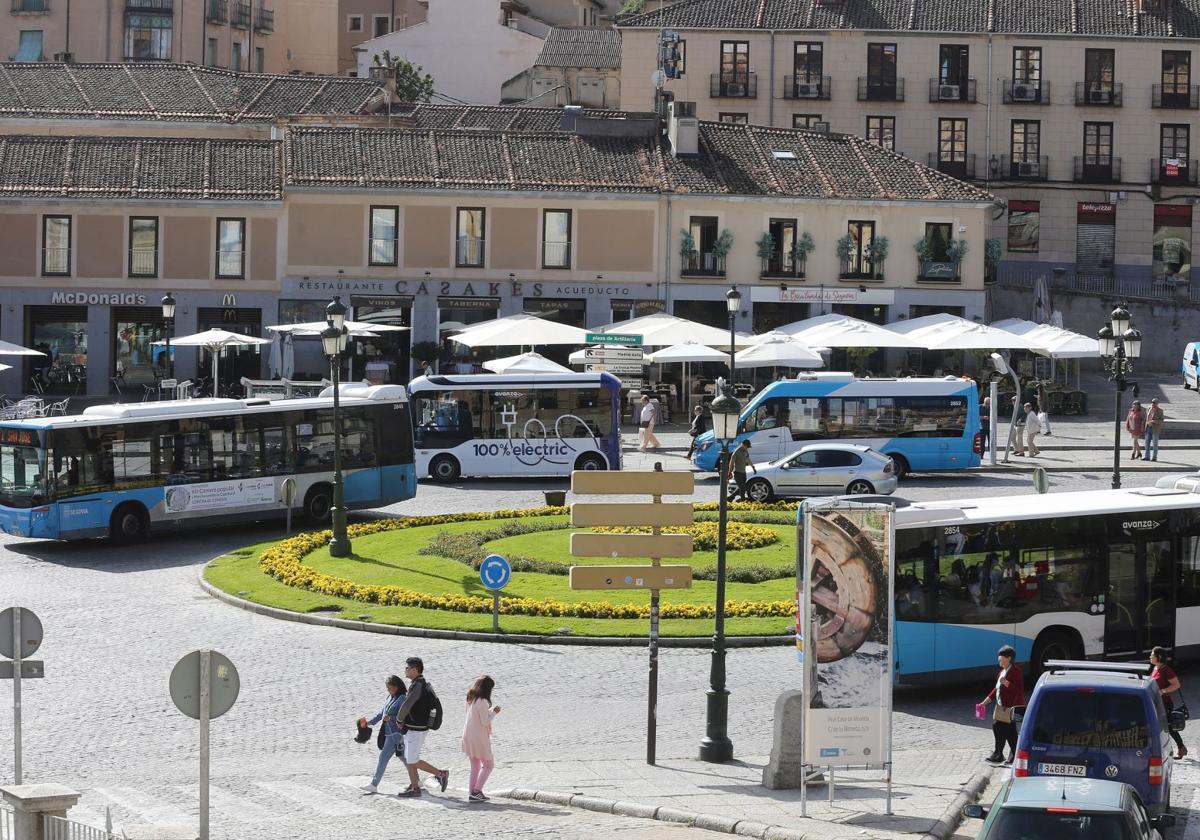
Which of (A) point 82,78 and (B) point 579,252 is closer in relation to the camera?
(B) point 579,252

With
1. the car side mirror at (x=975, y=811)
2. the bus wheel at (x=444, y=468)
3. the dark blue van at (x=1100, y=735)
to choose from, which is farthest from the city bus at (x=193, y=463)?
the car side mirror at (x=975, y=811)

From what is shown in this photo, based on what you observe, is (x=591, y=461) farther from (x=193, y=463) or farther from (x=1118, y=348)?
(x=1118, y=348)

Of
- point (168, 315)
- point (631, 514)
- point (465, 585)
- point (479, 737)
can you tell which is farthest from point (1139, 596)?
point (168, 315)

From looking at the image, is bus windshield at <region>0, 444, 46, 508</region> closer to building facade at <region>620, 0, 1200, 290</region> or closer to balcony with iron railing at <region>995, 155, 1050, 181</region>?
building facade at <region>620, 0, 1200, 290</region>

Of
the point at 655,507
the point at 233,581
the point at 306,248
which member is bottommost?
the point at 233,581

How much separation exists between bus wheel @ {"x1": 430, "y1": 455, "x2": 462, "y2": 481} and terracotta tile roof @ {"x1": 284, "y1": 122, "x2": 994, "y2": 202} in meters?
16.0

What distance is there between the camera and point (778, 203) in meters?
61.2

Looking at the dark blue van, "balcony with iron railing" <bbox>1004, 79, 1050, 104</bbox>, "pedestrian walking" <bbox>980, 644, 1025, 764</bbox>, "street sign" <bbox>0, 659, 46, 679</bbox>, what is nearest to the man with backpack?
"street sign" <bbox>0, 659, 46, 679</bbox>

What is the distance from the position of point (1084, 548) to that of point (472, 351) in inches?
1419

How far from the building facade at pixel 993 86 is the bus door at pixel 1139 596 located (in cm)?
5152

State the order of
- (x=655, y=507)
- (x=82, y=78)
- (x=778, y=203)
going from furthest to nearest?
(x=82, y=78) < (x=778, y=203) < (x=655, y=507)

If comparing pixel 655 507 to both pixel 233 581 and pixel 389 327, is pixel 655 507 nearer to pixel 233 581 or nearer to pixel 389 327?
pixel 233 581

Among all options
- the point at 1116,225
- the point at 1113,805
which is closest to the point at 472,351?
the point at 1116,225

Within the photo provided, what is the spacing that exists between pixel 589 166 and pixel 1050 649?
1526 inches
